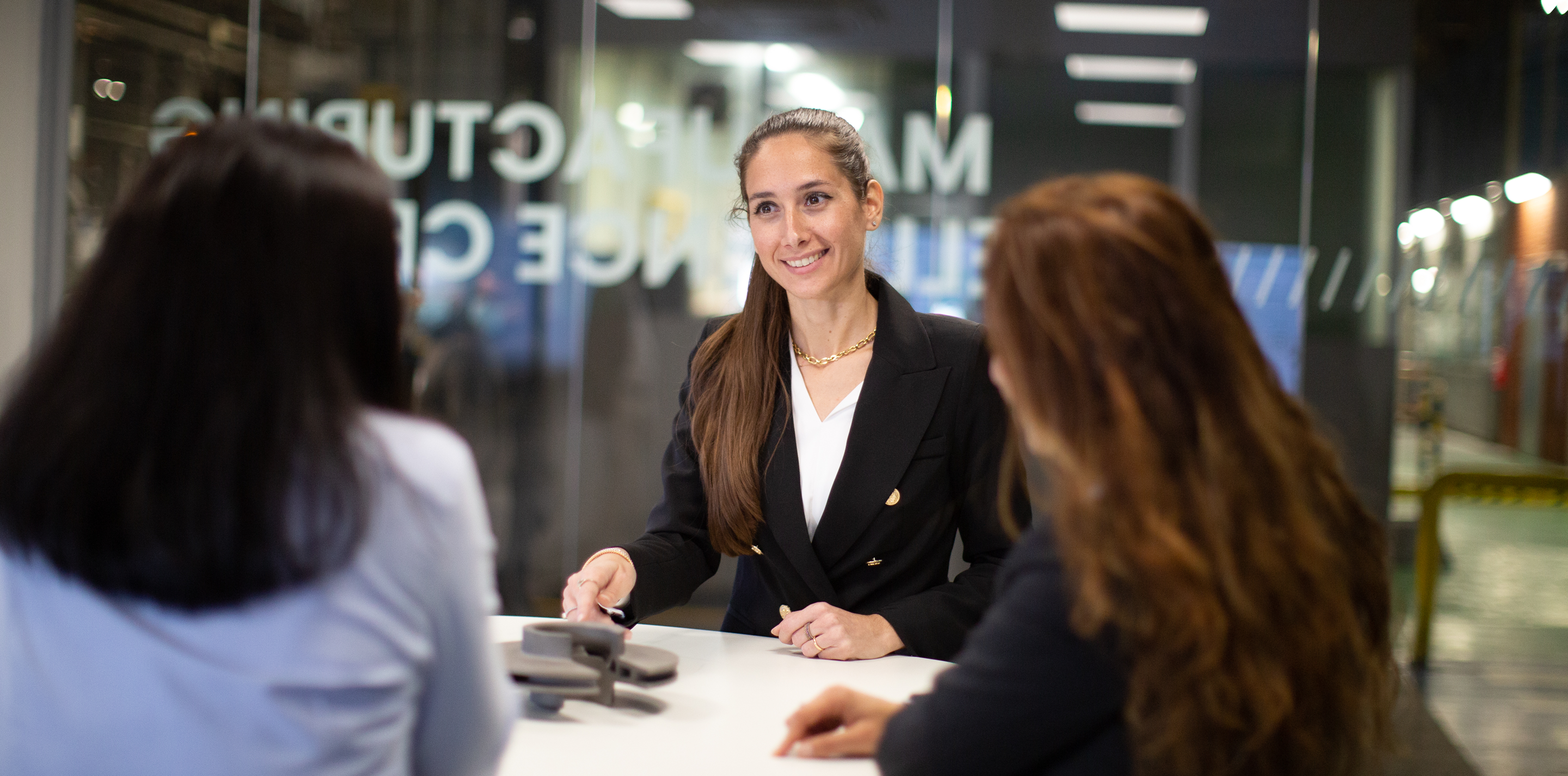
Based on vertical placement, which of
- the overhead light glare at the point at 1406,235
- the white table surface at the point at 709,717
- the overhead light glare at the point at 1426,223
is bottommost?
the white table surface at the point at 709,717

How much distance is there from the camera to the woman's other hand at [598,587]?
1748 millimetres

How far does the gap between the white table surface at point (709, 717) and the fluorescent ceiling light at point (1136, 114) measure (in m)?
3.35

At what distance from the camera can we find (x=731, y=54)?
4.72 metres

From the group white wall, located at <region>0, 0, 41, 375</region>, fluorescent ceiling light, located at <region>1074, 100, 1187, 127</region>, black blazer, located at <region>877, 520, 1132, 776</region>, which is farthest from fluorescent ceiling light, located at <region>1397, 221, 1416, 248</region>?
white wall, located at <region>0, 0, 41, 375</region>

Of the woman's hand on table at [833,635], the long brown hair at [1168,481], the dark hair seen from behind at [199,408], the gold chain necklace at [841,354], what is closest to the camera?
the dark hair seen from behind at [199,408]

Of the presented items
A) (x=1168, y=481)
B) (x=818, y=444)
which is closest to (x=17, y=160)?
(x=818, y=444)

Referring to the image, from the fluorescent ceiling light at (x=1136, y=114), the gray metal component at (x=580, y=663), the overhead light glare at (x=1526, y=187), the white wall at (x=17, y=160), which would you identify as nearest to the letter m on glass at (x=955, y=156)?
the fluorescent ceiling light at (x=1136, y=114)

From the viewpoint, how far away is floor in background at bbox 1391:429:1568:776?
4.75m

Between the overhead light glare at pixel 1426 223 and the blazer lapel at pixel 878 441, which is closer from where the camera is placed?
the blazer lapel at pixel 878 441

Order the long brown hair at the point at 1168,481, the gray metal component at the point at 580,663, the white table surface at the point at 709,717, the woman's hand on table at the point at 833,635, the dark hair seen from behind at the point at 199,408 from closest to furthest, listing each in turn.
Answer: the dark hair seen from behind at the point at 199,408
the long brown hair at the point at 1168,481
the white table surface at the point at 709,717
the gray metal component at the point at 580,663
the woman's hand on table at the point at 833,635

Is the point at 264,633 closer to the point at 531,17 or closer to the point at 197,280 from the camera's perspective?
the point at 197,280

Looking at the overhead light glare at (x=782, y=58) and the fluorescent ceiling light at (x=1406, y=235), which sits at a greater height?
the overhead light glare at (x=782, y=58)

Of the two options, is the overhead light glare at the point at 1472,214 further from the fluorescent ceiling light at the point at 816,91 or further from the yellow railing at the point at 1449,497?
the fluorescent ceiling light at the point at 816,91

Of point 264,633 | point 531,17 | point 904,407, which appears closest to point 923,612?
point 904,407
